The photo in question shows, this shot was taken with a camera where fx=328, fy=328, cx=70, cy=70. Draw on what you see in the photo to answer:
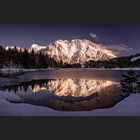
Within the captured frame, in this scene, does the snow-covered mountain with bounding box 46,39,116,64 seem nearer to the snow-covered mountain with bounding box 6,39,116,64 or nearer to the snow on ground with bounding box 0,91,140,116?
the snow-covered mountain with bounding box 6,39,116,64

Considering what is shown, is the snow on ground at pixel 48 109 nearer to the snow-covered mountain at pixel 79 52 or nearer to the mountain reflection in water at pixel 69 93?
the mountain reflection in water at pixel 69 93

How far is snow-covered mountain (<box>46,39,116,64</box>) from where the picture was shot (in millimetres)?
4980

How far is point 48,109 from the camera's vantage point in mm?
4906

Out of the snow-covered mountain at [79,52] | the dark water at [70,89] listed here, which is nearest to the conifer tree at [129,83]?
the dark water at [70,89]

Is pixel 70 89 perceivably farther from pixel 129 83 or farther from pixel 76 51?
pixel 129 83

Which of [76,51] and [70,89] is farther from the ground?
[76,51]

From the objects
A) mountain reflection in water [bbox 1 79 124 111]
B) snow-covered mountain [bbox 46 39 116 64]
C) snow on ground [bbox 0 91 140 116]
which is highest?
snow-covered mountain [bbox 46 39 116 64]

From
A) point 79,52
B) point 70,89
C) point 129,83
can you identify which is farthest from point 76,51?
point 129,83

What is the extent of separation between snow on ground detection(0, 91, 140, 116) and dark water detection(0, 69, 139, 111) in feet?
0.20

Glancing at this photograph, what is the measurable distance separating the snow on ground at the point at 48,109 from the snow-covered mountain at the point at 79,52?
76 centimetres

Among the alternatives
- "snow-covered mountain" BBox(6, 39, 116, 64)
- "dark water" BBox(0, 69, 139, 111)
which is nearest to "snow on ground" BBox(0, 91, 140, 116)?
"dark water" BBox(0, 69, 139, 111)

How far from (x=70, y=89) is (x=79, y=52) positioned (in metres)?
0.60

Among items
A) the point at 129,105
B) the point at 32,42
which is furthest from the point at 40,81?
the point at 129,105

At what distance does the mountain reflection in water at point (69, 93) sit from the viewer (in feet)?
16.1
